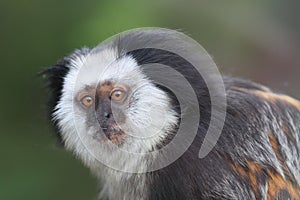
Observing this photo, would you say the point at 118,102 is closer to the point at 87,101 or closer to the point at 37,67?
the point at 87,101

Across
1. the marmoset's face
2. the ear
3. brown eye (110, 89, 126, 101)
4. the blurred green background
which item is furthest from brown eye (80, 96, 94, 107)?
the blurred green background

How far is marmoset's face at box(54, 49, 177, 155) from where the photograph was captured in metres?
4.17

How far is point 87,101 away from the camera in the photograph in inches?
171

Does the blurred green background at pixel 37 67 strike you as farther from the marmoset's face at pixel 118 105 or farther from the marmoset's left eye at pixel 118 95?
the marmoset's left eye at pixel 118 95

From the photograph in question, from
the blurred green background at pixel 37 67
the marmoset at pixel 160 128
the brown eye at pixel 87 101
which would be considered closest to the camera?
the marmoset at pixel 160 128

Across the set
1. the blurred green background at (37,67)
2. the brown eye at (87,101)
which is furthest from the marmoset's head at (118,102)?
the blurred green background at (37,67)

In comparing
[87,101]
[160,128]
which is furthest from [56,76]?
[160,128]

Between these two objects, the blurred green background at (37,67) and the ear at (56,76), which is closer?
the ear at (56,76)

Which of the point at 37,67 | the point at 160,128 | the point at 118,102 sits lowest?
the point at 37,67

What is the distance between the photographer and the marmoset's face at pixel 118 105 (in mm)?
4172

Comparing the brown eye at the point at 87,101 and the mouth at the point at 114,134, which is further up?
the brown eye at the point at 87,101

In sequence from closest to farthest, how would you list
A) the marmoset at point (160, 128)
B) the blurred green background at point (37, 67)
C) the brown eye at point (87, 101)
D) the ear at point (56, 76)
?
the marmoset at point (160, 128) → the brown eye at point (87, 101) → the ear at point (56, 76) → the blurred green background at point (37, 67)

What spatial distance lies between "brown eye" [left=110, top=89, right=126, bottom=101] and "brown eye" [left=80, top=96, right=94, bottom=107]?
17 centimetres

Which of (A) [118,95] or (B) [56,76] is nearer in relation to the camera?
(A) [118,95]
